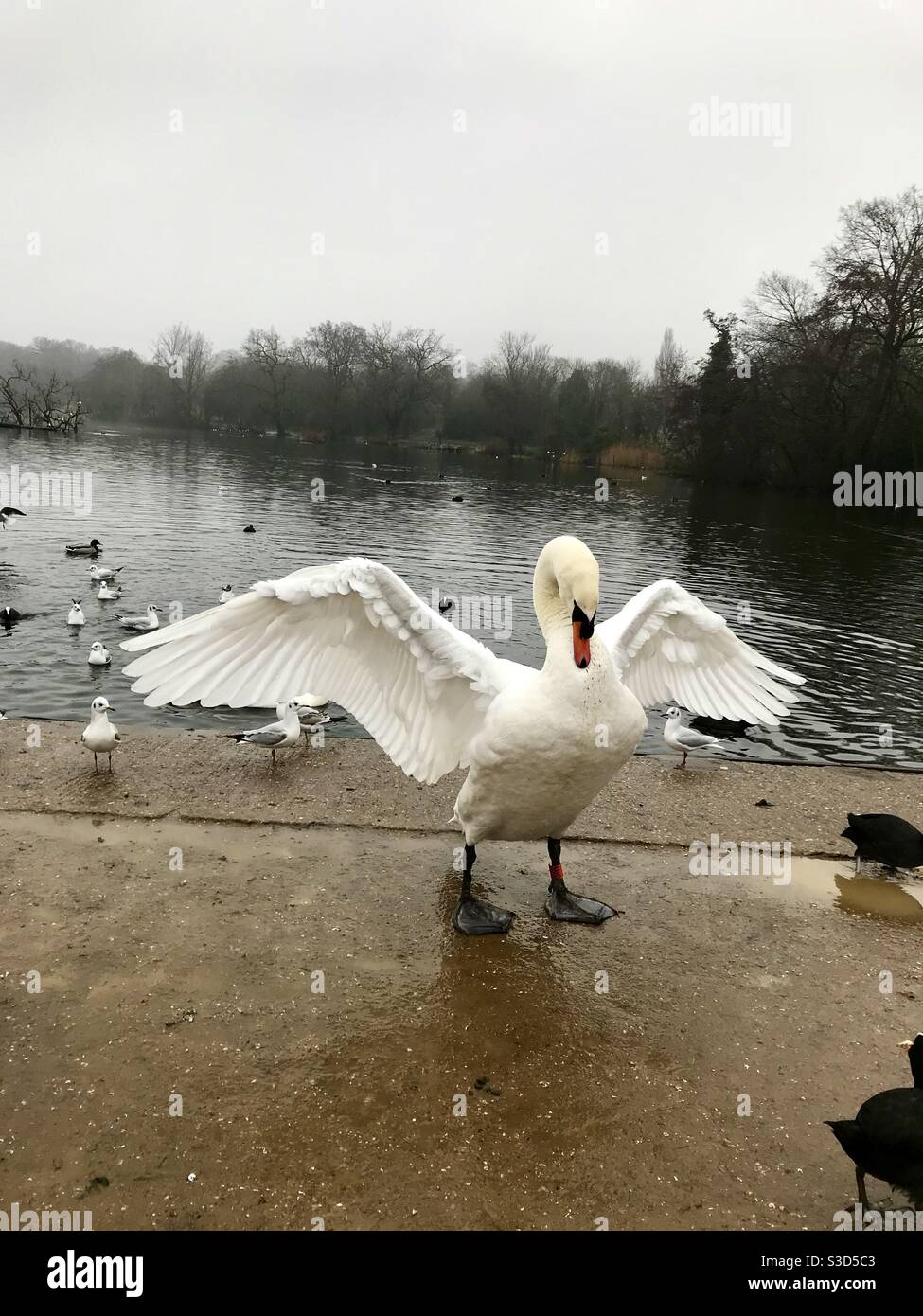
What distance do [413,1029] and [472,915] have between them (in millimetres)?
1066

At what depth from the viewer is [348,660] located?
5090 mm

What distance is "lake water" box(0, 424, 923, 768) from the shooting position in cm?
1093

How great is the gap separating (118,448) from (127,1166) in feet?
182

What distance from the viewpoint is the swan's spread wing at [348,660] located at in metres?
4.50

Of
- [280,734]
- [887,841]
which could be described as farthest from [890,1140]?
[280,734]

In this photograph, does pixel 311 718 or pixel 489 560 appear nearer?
pixel 311 718

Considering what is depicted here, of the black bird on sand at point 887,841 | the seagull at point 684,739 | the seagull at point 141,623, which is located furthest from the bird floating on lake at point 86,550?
the black bird on sand at point 887,841

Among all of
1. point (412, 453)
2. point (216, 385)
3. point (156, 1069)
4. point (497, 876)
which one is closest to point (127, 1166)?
point (156, 1069)

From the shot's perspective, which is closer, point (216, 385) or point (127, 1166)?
point (127, 1166)

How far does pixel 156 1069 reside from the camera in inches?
142

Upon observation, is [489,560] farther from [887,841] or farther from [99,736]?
[887,841]

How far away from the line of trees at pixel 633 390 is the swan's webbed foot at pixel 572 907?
2573 cm

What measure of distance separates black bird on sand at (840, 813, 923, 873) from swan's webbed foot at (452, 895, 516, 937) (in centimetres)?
270
